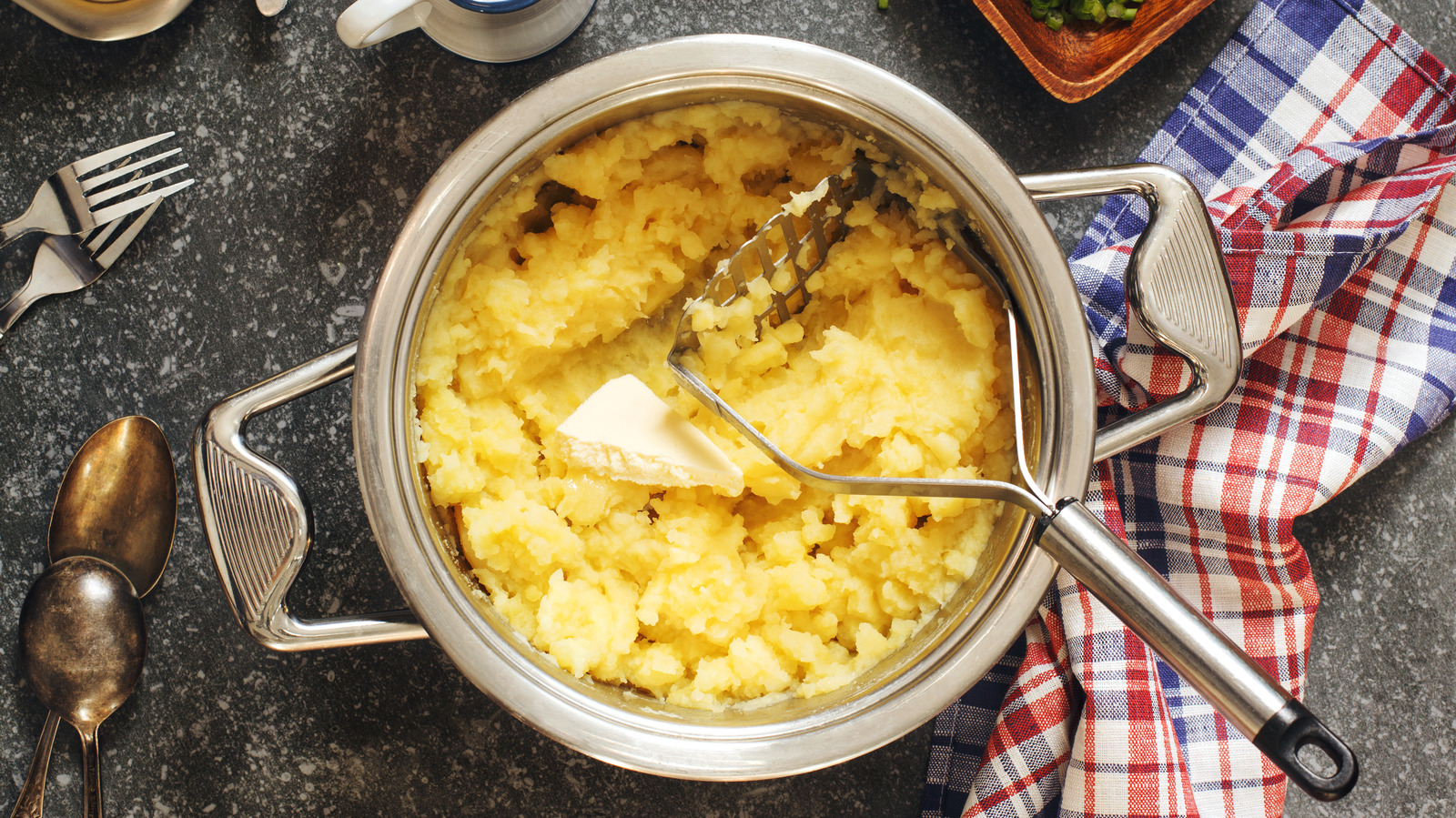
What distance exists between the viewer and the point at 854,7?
1390 mm

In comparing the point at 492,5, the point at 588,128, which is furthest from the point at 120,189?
the point at 588,128

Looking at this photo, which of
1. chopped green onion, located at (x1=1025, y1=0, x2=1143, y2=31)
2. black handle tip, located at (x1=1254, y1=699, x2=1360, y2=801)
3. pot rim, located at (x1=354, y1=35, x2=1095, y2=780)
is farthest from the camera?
chopped green onion, located at (x1=1025, y1=0, x2=1143, y2=31)

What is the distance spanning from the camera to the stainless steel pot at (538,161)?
42.0 inches

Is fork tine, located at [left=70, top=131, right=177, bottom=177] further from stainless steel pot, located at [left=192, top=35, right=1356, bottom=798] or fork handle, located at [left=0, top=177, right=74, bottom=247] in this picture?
stainless steel pot, located at [left=192, top=35, right=1356, bottom=798]

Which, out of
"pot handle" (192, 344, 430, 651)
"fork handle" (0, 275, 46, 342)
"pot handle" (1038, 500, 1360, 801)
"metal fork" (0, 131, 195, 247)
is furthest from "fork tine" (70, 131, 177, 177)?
"pot handle" (1038, 500, 1360, 801)

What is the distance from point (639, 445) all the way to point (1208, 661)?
2.28ft

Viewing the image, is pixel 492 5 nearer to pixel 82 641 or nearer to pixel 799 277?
pixel 799 277

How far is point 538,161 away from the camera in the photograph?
1139 mm

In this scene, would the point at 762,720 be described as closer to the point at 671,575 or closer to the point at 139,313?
the point at 671,575

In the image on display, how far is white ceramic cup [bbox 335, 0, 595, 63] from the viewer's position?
4.03ft

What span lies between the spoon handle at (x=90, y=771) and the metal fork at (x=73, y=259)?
0.65 m

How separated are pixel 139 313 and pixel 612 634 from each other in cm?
90

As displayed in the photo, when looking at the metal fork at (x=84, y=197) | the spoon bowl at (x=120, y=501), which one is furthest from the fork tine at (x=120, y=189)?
the spoon bowl at (x=120, y=501)

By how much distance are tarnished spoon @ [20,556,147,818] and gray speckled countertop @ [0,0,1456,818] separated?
0.19ft
